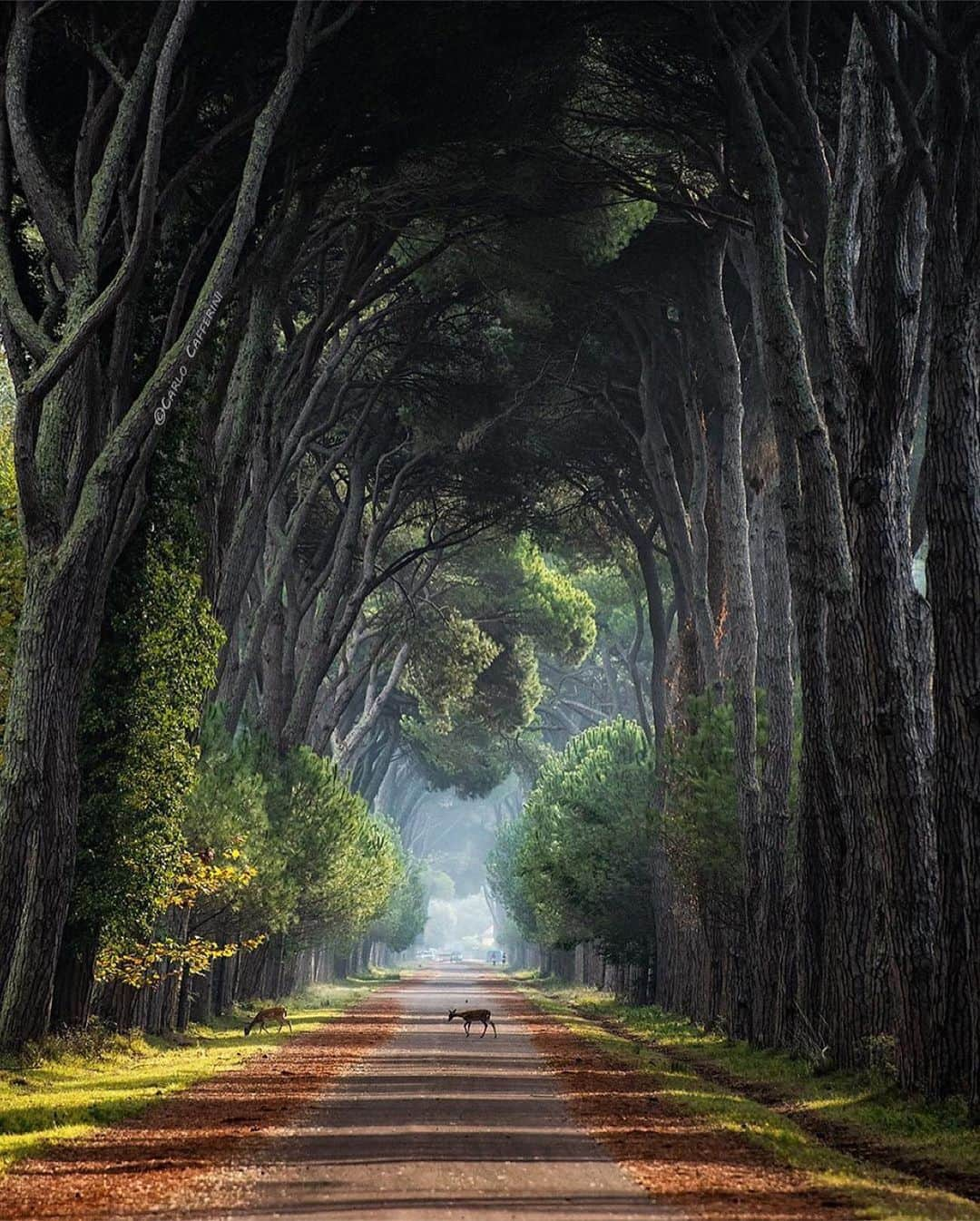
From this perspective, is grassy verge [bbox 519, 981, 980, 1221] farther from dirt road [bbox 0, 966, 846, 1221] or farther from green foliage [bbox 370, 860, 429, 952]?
green foliage [bbox 370, 860, 429, 952]

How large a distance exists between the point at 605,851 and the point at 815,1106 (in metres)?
23.4

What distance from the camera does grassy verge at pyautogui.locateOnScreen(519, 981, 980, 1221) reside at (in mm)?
8864

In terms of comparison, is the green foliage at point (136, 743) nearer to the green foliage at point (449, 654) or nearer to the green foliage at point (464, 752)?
the green foliage at point (449, 654)

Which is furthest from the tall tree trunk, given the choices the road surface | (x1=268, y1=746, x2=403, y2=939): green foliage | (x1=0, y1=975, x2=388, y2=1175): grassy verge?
(x1=268, y1=746, x2=403, y2=939): green foliage

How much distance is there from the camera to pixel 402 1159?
1011cm

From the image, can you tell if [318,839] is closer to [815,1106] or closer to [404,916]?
[815,1106]

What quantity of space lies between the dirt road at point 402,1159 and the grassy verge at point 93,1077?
0.34 meters

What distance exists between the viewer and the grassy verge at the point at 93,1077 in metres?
11.8

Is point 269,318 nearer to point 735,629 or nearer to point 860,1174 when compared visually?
point 735,629

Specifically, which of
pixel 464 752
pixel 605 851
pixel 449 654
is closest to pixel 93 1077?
pixel 605 851

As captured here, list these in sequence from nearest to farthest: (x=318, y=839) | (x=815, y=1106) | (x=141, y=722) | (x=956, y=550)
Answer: (x=956, y=550), (x=815, y=1106), (x=141, y=722), (x=318, y=839)

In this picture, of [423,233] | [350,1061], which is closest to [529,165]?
[423,233]

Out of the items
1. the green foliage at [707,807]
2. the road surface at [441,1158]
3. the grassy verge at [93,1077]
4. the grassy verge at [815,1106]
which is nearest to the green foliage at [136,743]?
the grassy verge at [93,1077]

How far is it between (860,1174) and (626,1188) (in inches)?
73.9
